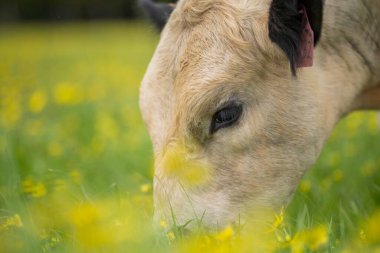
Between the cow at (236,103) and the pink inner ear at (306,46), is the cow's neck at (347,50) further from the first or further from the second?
the pink inner ear at (306,46)

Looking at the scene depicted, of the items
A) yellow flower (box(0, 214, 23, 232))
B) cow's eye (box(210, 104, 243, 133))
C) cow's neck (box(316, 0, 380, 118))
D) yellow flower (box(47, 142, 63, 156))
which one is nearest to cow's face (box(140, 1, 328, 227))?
cow's eye (box(210, 104, 243, 133))

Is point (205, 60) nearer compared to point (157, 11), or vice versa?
point (205, 60)

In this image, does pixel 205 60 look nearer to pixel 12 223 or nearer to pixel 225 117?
pixel 225 117

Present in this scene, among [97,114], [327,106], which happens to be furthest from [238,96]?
[97,114]

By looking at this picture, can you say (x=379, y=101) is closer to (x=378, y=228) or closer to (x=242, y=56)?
(x=242, y=56)

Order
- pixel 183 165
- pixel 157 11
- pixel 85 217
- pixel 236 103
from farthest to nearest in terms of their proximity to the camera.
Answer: pixel 157 11, pixel 236 103, pixel 183 165, pixel 85 217

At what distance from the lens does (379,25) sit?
11.4ft

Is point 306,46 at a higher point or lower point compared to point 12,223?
higher

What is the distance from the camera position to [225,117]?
2.94m

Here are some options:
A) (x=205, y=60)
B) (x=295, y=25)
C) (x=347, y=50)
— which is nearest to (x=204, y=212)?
(x=205, y=60)

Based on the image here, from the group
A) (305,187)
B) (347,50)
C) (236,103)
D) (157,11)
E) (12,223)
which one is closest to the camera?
(12,223)

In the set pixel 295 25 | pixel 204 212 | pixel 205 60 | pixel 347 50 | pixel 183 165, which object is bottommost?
pixel 204 212

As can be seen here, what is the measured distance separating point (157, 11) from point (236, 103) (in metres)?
1.31

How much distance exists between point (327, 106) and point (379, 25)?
642 mm
